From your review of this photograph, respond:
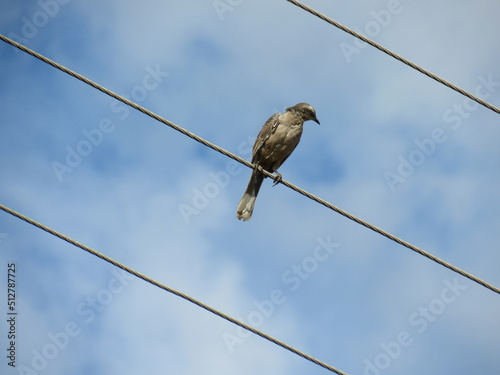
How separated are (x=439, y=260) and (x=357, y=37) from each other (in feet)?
7.12

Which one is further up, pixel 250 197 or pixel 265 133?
pixel 265 133

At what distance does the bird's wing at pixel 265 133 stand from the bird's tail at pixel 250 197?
412 mm

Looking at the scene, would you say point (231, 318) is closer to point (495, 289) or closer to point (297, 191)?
point (297, 191)

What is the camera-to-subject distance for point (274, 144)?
9.74m

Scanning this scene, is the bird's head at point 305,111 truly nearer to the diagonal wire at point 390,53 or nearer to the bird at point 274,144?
the bird at point 274,144

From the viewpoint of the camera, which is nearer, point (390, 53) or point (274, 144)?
point (390, 53)

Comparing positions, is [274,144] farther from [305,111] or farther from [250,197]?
[250,197]

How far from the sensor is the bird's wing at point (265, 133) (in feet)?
32.3

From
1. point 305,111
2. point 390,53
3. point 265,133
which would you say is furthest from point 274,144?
point 390,53

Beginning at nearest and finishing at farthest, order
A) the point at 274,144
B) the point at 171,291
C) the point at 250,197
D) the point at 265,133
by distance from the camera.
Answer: the point at 171,291 < the point at 250,197 < the point at 274,144 < the point at 265,133

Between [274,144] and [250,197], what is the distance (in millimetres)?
850

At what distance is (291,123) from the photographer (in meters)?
9.90

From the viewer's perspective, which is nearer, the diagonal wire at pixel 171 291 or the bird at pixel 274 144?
the diagonal wire at pixel 171 291

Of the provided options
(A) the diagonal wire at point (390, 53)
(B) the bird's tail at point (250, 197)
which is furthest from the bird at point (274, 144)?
(A) the diagonal wire at point (390, 53)
